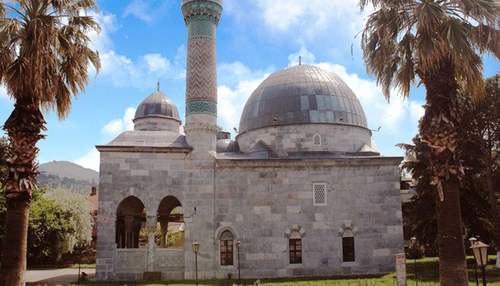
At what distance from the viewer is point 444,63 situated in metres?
11.2

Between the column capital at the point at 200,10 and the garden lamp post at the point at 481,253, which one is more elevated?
the column capital at the point at 200,10

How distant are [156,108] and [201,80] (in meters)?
10.4

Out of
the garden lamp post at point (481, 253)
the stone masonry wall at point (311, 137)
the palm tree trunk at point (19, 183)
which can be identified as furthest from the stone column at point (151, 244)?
the garden lamp post at point (481, 253)

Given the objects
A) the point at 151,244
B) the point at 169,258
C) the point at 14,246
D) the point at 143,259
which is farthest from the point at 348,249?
the point at 14,246

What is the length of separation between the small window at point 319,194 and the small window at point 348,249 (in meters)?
1.80

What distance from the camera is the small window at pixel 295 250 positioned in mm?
19219

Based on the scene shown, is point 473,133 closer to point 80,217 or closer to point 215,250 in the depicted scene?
point 215,250

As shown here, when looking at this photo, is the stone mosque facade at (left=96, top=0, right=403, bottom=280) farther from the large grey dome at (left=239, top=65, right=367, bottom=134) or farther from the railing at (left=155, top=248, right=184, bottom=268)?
the large grey dome at (left=239, top=65, right=367, bottom=134)

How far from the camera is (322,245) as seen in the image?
19297 millimetres

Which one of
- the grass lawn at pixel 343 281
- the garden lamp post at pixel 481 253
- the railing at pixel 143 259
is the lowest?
the grass lawn at pixel 343 281

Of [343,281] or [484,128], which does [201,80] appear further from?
[484,128]

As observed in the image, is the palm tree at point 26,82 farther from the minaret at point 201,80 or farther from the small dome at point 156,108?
the small dome at point 156,108

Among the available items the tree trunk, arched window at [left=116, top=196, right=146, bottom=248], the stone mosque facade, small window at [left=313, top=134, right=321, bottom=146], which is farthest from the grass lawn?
the tree trunk

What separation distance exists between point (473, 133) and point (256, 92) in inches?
436
